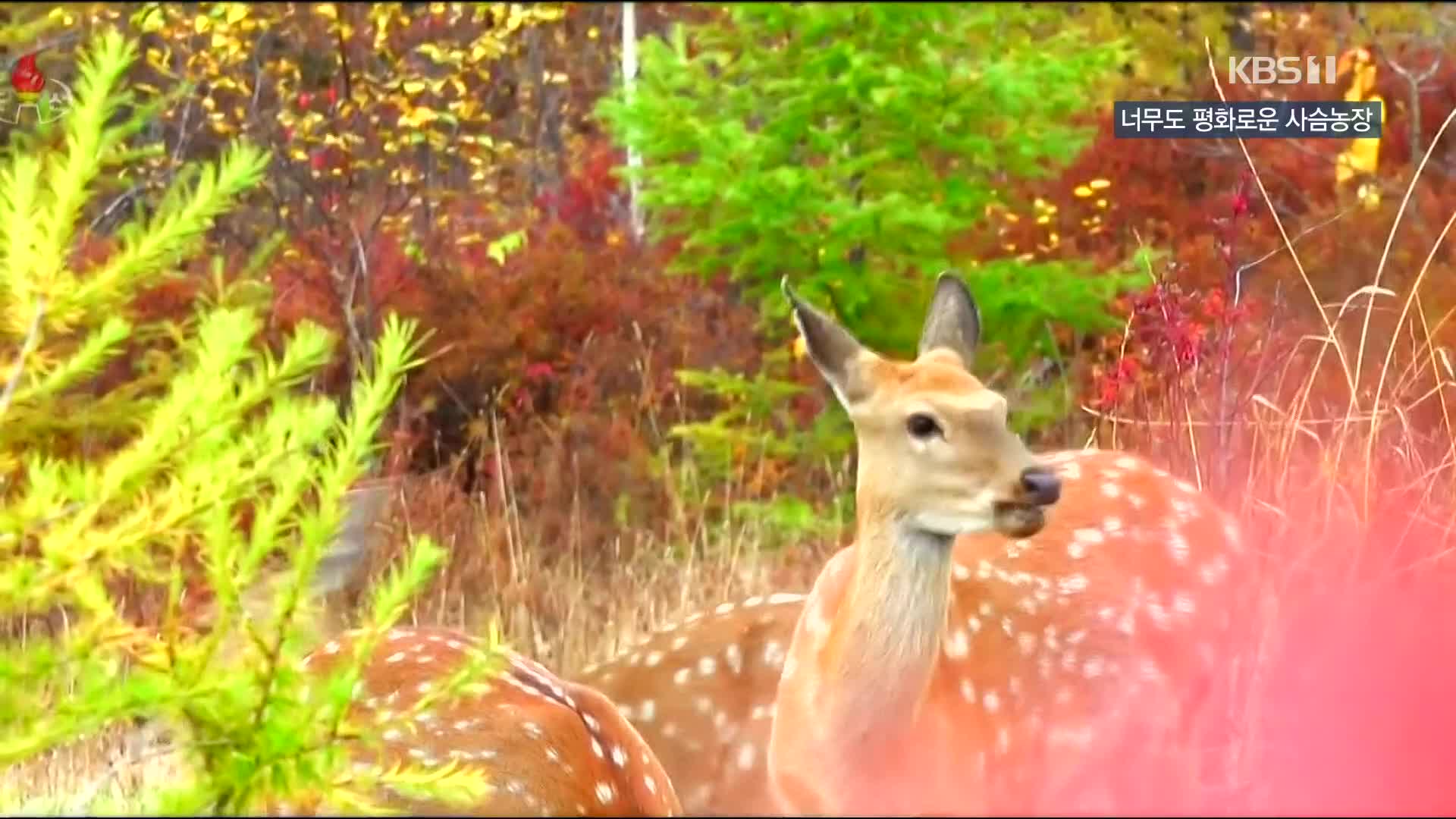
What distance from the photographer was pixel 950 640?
3.01 metres

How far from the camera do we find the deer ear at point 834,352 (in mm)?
2598

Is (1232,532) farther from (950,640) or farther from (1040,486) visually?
(1040,486)

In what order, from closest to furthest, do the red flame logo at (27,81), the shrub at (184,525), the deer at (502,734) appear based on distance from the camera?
1. the shrub at (184,525)
2. the deer at (502,734)
3. the red flame logo at (27,81)

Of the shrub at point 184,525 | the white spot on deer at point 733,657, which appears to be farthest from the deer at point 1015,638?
the shrub at point 184,525

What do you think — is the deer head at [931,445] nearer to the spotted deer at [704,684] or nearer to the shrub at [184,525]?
the spotted deer at [704,684]

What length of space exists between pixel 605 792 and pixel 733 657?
1.08 m

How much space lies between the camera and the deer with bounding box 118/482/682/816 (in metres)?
2.25

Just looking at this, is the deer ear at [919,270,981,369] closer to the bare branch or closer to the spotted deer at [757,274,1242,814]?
the spotted deer at [757,274,1242,814]

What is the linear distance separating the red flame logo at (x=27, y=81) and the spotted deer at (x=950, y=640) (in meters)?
1.53

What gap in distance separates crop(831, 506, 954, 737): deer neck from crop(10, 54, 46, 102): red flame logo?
1737 millimetres

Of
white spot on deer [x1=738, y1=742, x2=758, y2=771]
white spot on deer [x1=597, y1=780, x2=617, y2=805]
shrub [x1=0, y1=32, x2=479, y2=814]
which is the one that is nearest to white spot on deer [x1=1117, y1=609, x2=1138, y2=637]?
white spot on deer [x1=738, y1=742, x2=758, y2=771]

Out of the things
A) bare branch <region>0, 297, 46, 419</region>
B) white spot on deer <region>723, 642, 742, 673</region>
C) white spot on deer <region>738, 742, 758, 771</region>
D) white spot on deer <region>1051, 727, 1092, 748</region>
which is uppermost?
bare branch <region>0, 297, 46, 419</region>

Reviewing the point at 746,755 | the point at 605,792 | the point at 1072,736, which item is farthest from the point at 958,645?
the point at 605,792

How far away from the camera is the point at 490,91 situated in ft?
30.2
